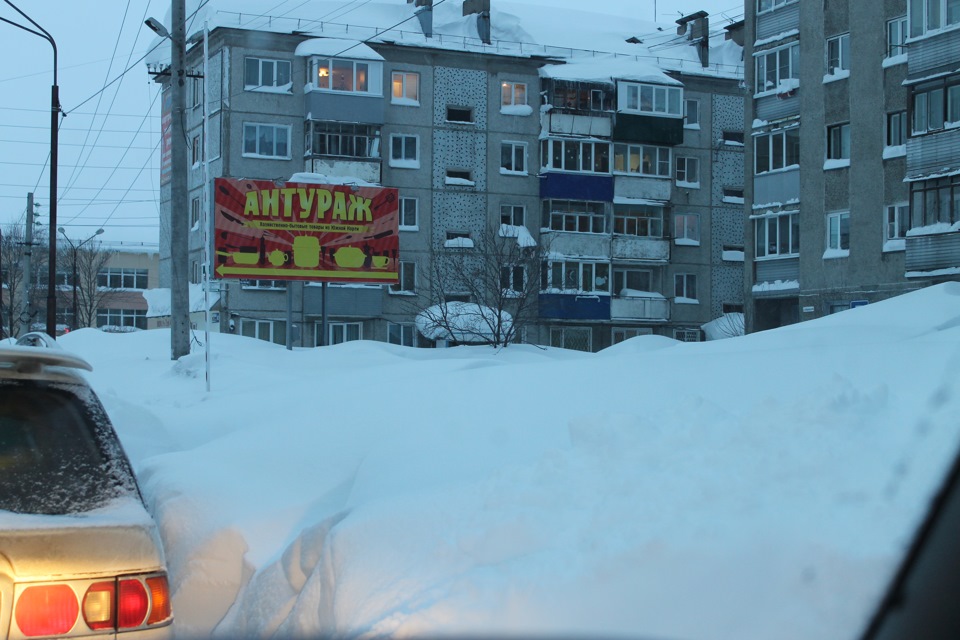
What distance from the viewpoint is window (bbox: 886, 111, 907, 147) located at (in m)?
31.7

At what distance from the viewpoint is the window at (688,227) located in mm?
51125

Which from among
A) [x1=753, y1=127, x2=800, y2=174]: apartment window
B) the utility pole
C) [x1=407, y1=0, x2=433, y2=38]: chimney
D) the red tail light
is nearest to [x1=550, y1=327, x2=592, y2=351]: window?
[x1=753, y1=127, x2=800, y2=174]: apartment window

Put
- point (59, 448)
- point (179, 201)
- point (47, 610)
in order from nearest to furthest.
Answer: point (47, 610), point (59, 448), point (179, 201)

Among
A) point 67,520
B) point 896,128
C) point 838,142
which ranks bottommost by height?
point 67,520

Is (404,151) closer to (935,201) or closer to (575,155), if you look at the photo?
(575,155)

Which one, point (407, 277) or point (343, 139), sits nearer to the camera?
point (343, 139)

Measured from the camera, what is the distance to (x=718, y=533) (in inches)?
143

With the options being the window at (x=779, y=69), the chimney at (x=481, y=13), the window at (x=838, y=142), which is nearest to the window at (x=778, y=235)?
the window at (x=838, y=142)

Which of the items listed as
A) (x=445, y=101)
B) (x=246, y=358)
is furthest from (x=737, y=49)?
(x=246, y=358)

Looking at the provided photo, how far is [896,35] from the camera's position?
105 feet

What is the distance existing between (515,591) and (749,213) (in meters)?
35.9

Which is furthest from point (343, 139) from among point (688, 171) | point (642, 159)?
point (688, 171)

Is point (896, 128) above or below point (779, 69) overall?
below

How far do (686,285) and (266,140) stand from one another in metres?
20.9
